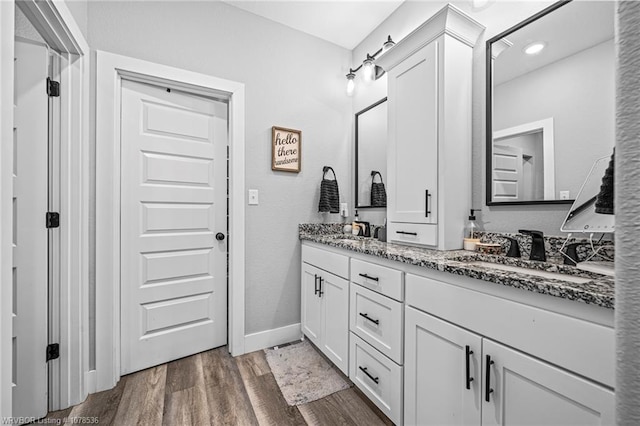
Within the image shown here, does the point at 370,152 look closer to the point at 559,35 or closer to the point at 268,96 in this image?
the point at 268,96

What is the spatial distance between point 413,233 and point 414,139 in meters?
0.56

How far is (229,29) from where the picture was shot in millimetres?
2121

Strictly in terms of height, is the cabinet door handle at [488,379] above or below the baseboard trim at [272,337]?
above

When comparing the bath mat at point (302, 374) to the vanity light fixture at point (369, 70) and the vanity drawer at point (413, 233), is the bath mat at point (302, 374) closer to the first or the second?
the vanity drawer at point (413, 233)

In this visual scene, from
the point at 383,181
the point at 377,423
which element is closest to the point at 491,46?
the point at 383,181

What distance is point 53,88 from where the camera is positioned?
4.96ft

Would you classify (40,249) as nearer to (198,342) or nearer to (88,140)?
(88,140)

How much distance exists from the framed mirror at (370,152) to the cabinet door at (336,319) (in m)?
0.77

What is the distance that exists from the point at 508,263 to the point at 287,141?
5.62 ft

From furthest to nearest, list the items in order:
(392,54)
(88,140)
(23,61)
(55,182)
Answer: (392,54)
(88,140)
(55,182)
(23,61)

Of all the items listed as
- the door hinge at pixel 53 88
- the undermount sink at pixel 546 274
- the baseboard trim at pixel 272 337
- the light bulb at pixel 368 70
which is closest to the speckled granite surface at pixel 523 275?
the undermount sink at pixel 546 274

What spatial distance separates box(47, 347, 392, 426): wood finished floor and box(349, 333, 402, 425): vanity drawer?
0.40ft

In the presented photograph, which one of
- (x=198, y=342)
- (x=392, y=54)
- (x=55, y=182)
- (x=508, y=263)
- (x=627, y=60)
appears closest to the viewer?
(x=627, y=60)

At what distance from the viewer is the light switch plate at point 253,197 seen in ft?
7.11
